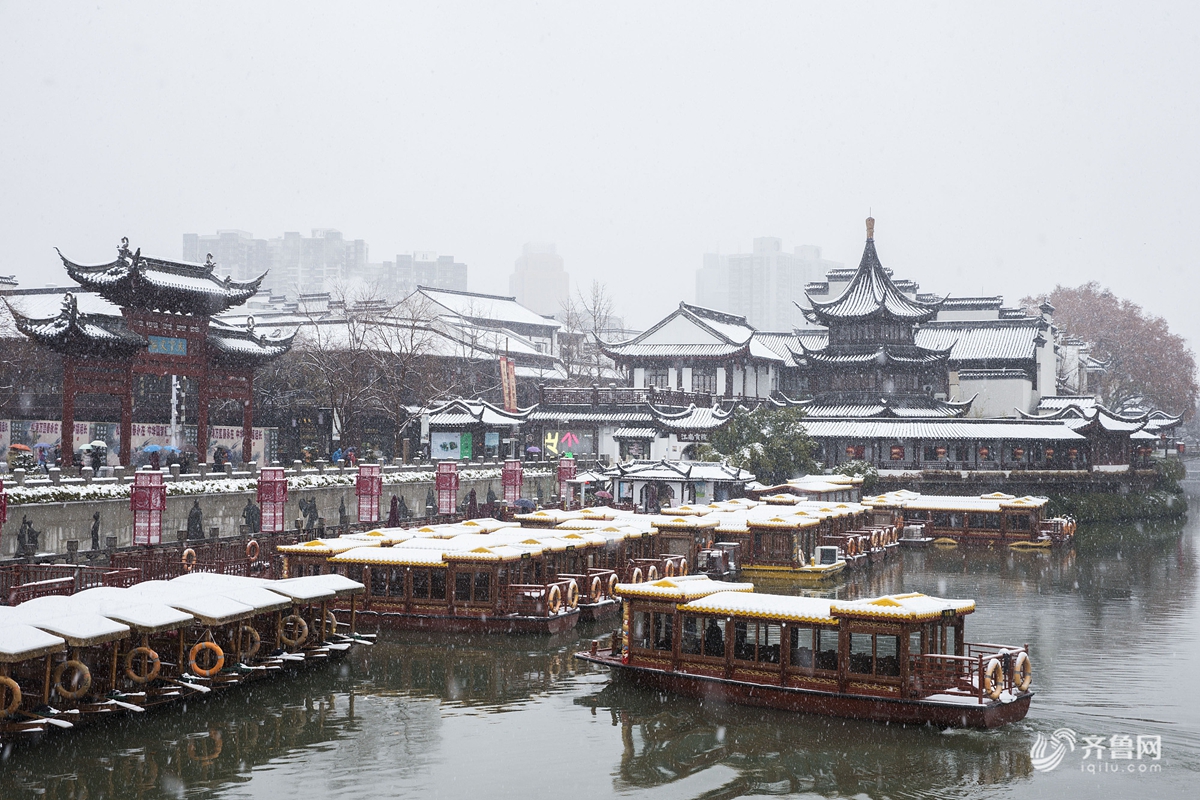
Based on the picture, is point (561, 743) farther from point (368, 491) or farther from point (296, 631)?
point (368, 491)

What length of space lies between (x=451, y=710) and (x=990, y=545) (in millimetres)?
34985

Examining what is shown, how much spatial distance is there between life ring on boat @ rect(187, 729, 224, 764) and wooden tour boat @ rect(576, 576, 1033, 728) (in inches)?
288

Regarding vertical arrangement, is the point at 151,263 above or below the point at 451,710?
above

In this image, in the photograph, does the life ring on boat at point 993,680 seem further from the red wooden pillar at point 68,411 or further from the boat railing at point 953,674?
the red wooden pillar at point 68,411

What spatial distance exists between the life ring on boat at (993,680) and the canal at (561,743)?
2.40 feet

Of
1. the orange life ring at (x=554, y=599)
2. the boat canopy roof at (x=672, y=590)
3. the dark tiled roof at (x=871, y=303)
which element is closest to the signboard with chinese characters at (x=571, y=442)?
the dark tiled roof at (x=871, y=303)

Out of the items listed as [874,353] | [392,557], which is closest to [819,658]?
[392,557]

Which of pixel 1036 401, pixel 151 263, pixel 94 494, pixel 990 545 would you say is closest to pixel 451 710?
pixel 94 494

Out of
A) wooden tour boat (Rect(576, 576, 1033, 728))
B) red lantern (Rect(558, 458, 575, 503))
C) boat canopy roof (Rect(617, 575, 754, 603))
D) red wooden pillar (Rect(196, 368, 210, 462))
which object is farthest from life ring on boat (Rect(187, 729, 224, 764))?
red lantern (Rect(558, 458, 575, 503))

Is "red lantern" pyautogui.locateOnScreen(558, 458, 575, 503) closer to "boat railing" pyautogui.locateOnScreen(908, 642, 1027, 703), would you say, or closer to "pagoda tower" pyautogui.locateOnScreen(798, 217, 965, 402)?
"pagoda tower" pyautogui.locateOnScreen(798, 217, 965, 402)

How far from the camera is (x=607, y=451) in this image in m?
62.8

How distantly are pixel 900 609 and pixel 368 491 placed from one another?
2511cm

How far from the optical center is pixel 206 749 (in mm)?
18719

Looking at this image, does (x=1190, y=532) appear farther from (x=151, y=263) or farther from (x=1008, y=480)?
(x=151, y=263)
